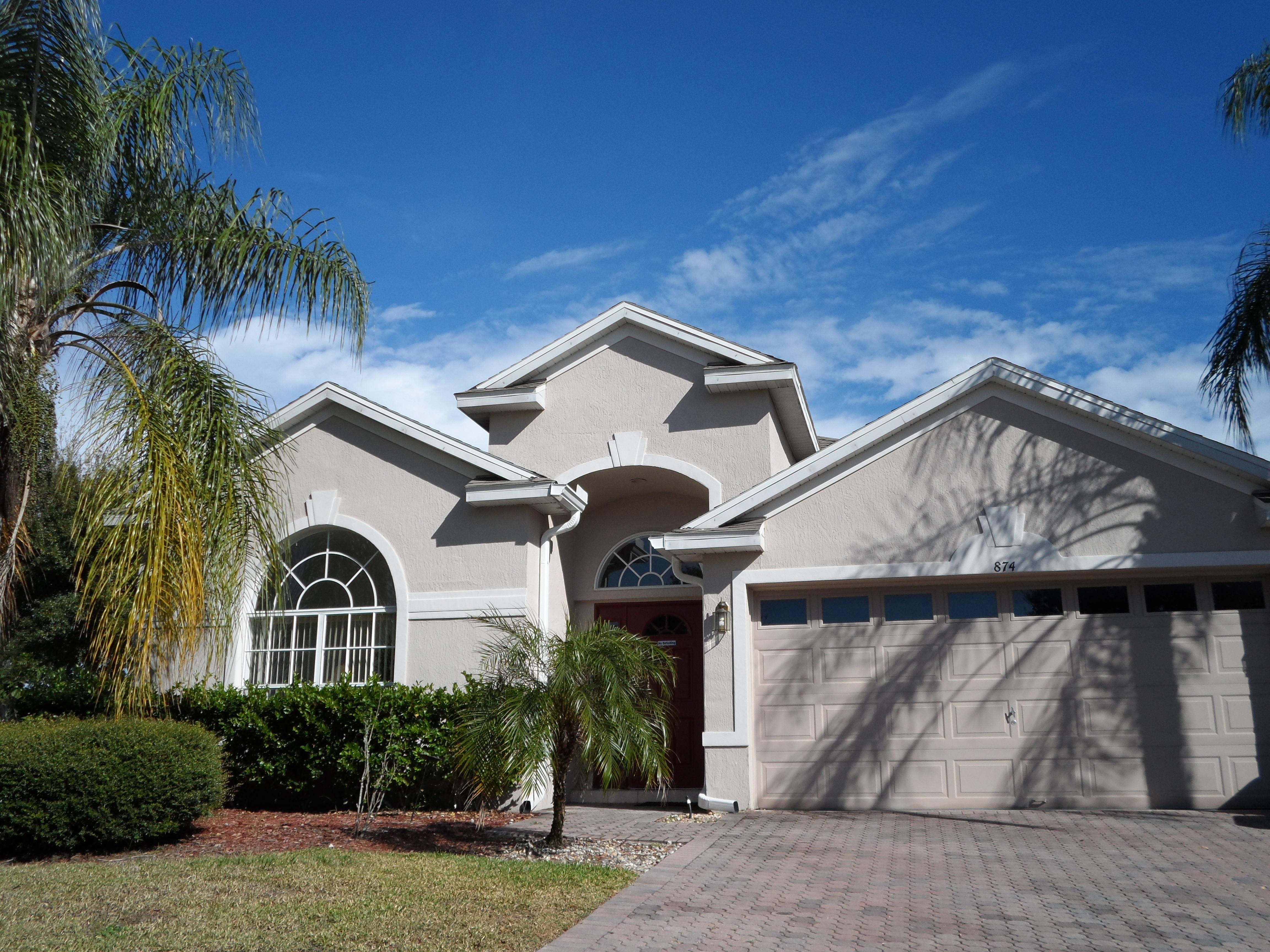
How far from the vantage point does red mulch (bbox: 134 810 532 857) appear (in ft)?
31.8

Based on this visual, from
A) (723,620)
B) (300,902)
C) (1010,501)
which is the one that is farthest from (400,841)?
(1010,501)

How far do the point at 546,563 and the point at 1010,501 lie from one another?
220 inches

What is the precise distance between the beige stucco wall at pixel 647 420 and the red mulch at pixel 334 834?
489 centimetres

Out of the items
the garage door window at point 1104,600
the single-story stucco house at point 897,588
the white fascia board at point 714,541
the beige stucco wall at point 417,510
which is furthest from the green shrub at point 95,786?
the garage door window at point 1104,600

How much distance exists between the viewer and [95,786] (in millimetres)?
9352

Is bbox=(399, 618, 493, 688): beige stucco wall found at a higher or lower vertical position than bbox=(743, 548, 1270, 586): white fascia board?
lower

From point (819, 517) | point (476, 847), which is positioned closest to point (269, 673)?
point (476, 847)

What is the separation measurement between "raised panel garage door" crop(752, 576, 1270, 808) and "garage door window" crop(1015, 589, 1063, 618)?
1 centimetres

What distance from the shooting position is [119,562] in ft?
30.7

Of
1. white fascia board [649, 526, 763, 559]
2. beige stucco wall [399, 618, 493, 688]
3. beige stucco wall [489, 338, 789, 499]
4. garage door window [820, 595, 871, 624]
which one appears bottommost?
beige stucco wall [399, 618, 493, 688]

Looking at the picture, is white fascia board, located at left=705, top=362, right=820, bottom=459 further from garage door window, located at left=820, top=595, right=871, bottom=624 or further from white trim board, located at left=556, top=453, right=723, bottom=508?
garage door window, located at left=820, top=595, right=871, bottom=624

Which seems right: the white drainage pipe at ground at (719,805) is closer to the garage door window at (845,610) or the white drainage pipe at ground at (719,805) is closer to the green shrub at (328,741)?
the garage door window at (845,610)

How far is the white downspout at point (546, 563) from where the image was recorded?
13.3 meters

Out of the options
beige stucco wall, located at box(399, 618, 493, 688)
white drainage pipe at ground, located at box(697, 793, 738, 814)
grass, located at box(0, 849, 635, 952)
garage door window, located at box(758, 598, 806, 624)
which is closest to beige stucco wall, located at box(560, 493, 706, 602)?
beige stucco wall, located at box(399, 618, 493, 688)
